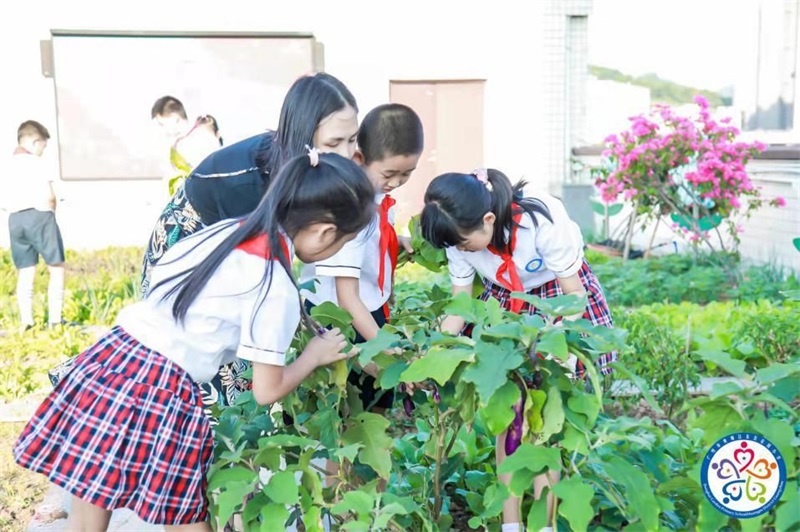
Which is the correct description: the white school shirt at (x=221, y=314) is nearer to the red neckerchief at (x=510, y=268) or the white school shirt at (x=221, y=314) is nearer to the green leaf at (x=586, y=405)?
the green leaf at (x=586, y=405)

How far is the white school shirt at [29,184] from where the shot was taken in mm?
7066

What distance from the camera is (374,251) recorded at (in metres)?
2.80

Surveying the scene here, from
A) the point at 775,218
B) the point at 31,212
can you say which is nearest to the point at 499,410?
the point at 31,212

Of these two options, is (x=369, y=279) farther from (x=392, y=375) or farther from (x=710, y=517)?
(x=710, y=517)

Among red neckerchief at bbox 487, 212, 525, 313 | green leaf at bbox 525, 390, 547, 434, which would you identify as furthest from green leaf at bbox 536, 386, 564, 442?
red neckerchief at bbox 487, 212, 525, 313

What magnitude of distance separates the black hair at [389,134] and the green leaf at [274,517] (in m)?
1.05

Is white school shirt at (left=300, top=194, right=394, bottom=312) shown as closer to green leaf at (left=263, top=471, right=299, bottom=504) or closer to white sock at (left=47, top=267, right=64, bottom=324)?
green leaf at (left=263, top=471, right=299, bottom=504)

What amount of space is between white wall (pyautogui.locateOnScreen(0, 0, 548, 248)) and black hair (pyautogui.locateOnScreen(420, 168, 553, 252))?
9231mm

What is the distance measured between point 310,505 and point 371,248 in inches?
34.7

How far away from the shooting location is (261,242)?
2.09 meters

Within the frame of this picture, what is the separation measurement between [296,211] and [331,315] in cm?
32

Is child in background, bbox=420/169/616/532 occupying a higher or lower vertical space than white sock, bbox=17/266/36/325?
higher

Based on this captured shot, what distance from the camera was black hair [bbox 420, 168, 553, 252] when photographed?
262 cm

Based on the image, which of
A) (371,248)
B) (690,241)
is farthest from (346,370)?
(690,241)
